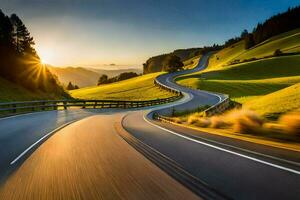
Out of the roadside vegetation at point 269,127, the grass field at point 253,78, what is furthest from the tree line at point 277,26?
the roadside vegetation at point 269,127

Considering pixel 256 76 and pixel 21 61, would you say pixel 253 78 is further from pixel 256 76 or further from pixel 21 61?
pixel 21 61

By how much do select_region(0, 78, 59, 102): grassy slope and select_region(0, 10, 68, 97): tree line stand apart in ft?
8.29

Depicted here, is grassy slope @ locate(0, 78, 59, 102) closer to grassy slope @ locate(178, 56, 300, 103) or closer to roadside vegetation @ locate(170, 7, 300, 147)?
roadside vegetation @ locate(170, 7, 300, 147)

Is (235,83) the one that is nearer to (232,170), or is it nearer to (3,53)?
(3,53)

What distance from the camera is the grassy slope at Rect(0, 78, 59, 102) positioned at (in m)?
47.0

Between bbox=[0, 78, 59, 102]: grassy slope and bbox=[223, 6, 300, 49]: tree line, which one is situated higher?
bbox=[223, 6, 300, 49]: tree line

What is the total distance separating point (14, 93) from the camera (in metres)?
50.6

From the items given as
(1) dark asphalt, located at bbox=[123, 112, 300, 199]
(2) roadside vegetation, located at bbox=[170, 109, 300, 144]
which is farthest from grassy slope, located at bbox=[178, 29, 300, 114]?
(1) dark asphalt, located at bbox=[123, 112, 300, 199]

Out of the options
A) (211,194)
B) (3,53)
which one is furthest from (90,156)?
(3,53)

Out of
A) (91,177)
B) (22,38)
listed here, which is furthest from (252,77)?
(91,177)

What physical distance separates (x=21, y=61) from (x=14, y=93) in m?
12.7

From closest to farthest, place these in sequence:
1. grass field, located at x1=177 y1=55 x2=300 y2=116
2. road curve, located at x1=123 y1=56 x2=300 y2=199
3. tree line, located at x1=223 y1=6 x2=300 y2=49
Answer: road curve, located at x1=123 y1=56 x2=300 y2=199
grass field, located at x1=177 y1=55 x2=300 y2=116
tree line, located at x1=223 y1=6 x2=300 y2=49

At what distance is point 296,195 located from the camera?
4.89 meters

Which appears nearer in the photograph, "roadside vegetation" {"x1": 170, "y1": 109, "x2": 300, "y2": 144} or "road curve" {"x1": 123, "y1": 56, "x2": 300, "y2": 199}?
"road curve" {"x1": 123, "y1": 56, "x2": 300, "y2": 199}
